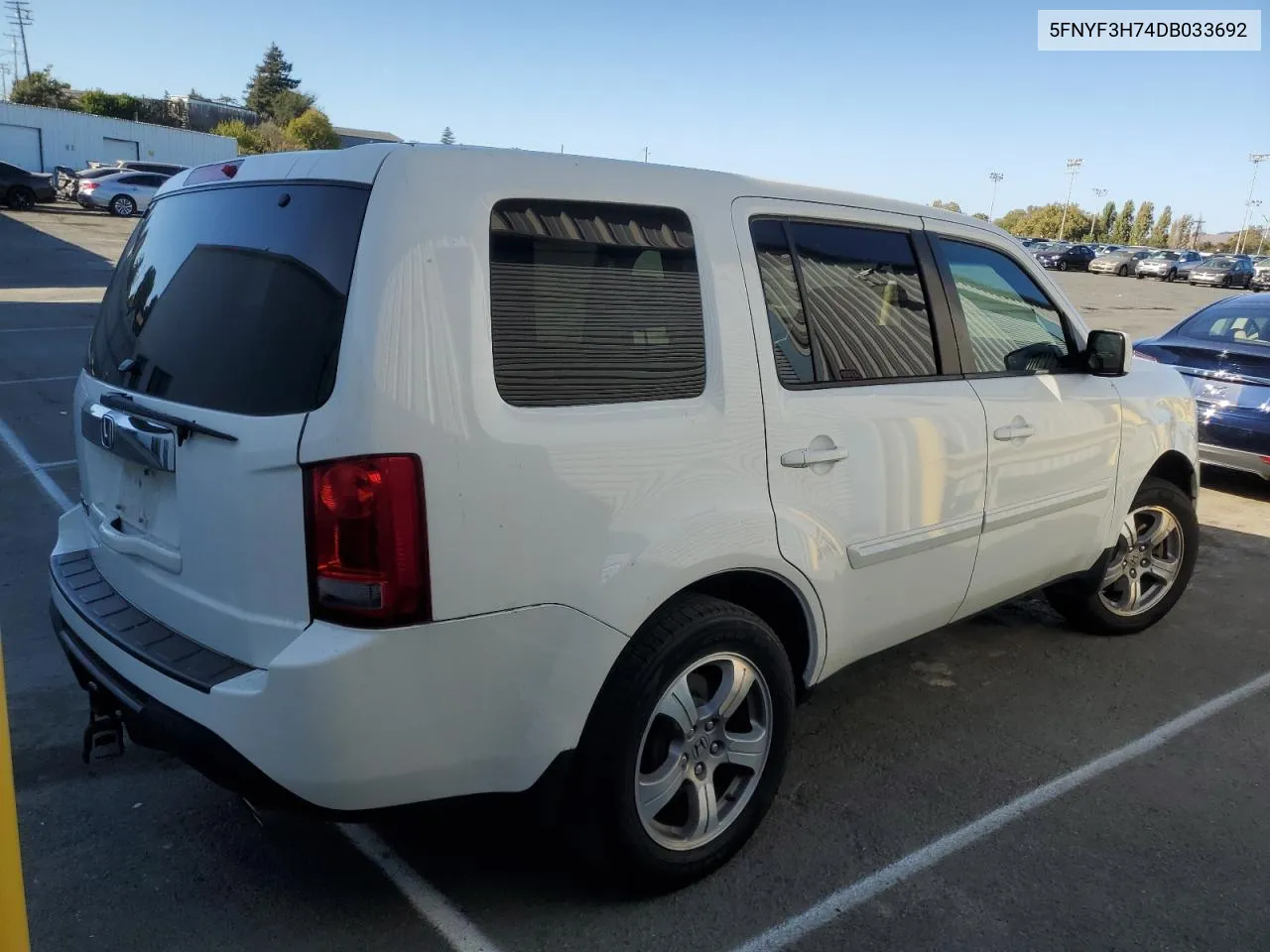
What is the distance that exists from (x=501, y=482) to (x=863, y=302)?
1591mm

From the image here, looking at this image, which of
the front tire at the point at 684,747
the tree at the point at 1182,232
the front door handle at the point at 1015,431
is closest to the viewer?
the front tire at the point at 684,747

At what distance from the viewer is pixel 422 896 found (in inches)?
108

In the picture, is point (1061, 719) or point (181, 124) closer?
point (1061, 719)

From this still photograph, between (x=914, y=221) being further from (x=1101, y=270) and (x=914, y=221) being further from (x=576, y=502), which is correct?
(x=1101, y=270)

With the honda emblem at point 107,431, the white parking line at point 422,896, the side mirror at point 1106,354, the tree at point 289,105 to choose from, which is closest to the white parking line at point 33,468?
the honda emblem at point 107,431

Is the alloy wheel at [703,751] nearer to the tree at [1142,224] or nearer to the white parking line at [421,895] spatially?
the white parking line at [421,895]

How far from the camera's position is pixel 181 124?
7931 centimetres

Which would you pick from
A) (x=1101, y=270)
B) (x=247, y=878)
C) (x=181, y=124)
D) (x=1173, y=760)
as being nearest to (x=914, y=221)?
(x=1173, y=760)

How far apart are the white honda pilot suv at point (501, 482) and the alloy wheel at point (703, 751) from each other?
0.4 inches

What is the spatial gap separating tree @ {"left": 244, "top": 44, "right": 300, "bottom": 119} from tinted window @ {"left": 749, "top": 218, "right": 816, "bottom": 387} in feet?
351

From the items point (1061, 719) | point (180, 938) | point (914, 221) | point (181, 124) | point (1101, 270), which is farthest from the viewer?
point (181, 124)

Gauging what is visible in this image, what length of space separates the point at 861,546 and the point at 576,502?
1.15 metres

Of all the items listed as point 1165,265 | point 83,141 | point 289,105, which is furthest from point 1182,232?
point 83,141

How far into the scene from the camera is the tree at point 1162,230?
368ft
